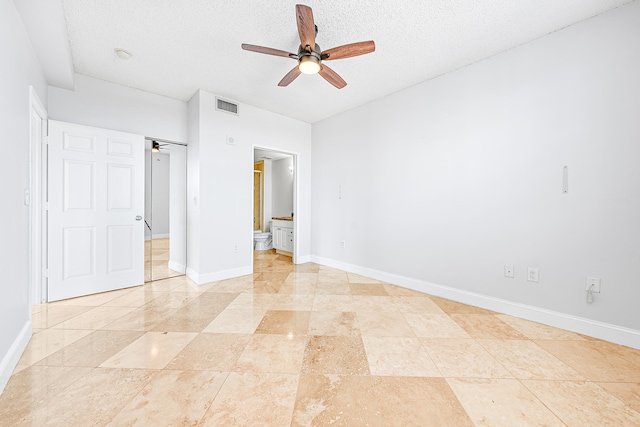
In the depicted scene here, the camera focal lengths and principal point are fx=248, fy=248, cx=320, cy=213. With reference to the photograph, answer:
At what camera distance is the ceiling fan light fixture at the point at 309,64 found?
2213 mm

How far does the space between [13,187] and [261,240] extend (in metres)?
4.62

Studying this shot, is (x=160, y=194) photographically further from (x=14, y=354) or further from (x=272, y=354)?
(x=272, y=354)

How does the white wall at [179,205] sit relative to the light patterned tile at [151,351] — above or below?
above

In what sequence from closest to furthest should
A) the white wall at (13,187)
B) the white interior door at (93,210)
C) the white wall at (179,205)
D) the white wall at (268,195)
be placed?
the white wall at (13,187), the white interior door at (93,210), the white wall at (179,205), the white wall at (268,195)

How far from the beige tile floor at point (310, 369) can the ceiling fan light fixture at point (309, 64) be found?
242 centimetres

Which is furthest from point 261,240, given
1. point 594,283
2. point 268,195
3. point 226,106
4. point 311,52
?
point 594,283

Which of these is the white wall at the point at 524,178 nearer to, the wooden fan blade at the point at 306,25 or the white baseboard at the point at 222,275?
the wooden fan blade at the point at 306,25

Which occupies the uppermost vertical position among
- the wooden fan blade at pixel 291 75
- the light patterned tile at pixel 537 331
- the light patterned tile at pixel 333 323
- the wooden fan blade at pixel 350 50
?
the wooden fan blade at pixel 350 50

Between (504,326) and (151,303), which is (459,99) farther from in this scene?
(151,303)

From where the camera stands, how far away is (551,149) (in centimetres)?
237

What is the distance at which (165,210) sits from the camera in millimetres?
3900

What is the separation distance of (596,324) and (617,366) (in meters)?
0.50

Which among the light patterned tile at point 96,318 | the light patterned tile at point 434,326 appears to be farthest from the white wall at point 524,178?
the light patterned tile at point 96,318

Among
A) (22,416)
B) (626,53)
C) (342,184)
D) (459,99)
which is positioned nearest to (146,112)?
(342,184)
